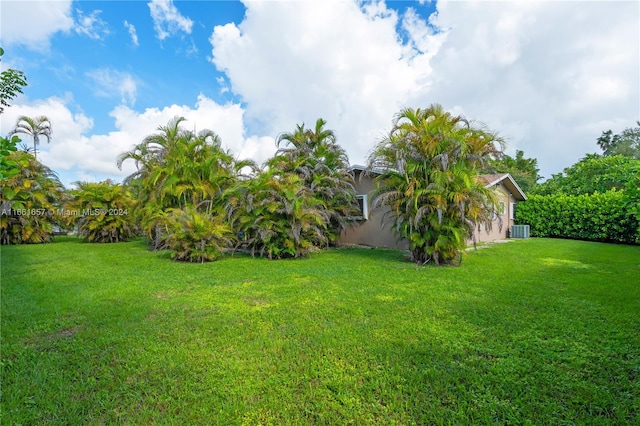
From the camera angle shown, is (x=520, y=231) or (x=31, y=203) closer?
(x=31, y=203)

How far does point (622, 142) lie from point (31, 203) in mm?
47781

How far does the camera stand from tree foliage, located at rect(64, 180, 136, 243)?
46.0 feet

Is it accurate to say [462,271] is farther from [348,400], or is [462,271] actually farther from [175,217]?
[175,217]

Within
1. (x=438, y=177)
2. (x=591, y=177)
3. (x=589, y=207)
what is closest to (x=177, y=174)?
(x=438, y=177)

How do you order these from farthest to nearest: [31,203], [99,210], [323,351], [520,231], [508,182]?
[520,231] < [508,182] < [99,210] < [31,203] < [323,351]

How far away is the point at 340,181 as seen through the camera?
1134 cm

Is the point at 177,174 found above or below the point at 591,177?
below

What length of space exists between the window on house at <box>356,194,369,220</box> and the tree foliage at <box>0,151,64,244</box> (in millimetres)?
13146

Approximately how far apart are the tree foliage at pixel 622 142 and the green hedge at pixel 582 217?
859 inches

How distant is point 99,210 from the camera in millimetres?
14117

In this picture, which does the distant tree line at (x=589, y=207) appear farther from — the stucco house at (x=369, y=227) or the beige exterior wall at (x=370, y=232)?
the beige exterior wall at (x=370, y=232)

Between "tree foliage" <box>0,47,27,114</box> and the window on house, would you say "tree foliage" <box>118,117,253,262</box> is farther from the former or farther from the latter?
"tree foliage" <box>0,47,27,114</box>

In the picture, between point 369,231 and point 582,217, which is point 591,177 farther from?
point 369,231

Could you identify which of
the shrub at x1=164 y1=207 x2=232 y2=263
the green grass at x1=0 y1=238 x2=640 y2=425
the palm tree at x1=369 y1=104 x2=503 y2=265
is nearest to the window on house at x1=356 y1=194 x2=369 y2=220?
the palm tree at x1=369 y1=104 x2=503 y2=265
